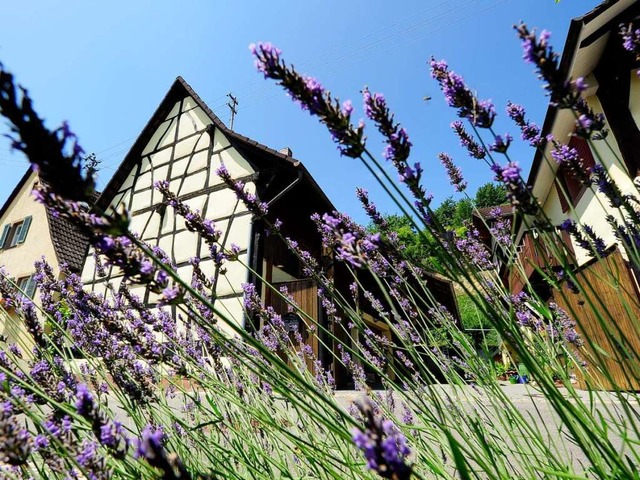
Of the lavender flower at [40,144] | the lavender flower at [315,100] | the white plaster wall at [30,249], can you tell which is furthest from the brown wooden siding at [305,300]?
the white plaster wall at [30,249]

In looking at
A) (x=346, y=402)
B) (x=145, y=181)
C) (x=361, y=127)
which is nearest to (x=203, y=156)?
(x=145, y=181)

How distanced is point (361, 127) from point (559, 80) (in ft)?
1.58

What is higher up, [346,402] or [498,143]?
[498,143]

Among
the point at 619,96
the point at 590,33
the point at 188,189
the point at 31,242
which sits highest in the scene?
the point at 31,242

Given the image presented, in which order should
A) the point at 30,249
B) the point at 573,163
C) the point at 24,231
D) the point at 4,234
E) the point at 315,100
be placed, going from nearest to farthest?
the point at 315,100 → the point at 573,163 → the point at 30,249 → the point at 24,231 → the point at 4,234

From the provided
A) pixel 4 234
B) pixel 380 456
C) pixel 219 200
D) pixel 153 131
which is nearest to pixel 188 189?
pixel 219 200

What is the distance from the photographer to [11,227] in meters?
12.8

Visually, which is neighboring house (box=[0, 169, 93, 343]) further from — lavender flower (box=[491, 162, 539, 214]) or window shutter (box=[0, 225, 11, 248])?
lavender flower (box=[491, 162, 539, 214])

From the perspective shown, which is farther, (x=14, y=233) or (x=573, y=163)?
(x=14, y=233)

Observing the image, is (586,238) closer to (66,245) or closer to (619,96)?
(619,96)

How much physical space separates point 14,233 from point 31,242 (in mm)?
1616

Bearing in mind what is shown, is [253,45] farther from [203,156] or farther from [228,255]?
[203,156]

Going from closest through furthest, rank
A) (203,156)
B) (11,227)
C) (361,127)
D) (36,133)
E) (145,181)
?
(36,133) < (361,127) < (203,156) < (145,181) < (11,227)

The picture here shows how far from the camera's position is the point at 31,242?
1182cm
